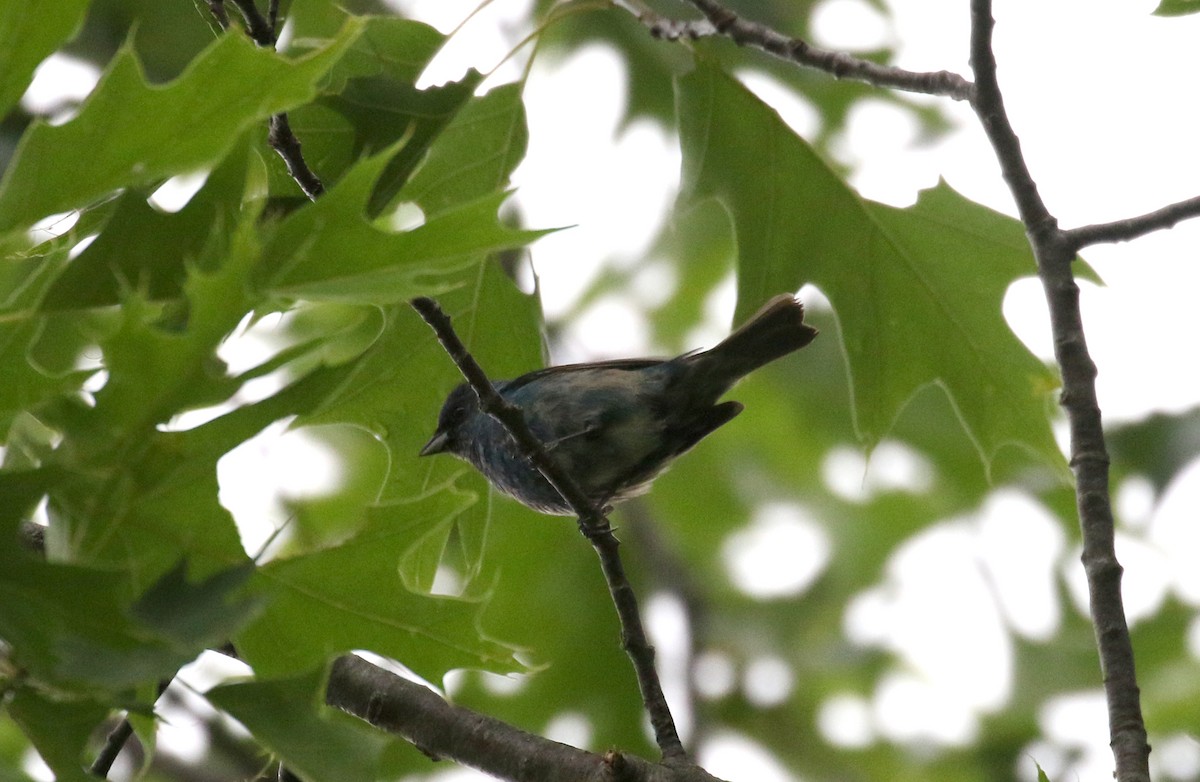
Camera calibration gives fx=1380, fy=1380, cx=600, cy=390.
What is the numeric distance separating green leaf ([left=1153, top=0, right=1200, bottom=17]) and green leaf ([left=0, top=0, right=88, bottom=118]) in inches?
86.0

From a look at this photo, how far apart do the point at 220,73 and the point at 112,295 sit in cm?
52

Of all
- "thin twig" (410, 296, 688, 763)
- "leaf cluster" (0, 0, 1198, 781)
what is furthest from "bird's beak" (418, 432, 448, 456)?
"thin twig" (410, 296, 688, 763)

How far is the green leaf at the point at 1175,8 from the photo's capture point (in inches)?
117

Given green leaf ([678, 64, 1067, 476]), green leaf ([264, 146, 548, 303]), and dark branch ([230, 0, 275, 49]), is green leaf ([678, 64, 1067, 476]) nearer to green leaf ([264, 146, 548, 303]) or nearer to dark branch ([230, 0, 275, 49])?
dark branch ([230, 0, 275, 49])

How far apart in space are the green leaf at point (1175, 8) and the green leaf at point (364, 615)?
75.8 inches

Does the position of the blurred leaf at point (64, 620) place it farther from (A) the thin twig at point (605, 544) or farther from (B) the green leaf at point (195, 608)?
(A) the thin twig at point (605, 544)

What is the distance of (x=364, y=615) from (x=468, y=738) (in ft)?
2.60

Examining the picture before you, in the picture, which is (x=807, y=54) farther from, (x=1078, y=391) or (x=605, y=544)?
(x=605, y=544)

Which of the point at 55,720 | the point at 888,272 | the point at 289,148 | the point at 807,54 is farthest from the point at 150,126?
the point at 888,272

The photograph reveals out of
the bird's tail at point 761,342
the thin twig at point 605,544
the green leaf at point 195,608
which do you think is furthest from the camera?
the bird's tail at point 761,342

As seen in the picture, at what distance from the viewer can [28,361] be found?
94.3 inches

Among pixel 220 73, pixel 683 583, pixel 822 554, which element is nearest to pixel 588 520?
pixel 220 73

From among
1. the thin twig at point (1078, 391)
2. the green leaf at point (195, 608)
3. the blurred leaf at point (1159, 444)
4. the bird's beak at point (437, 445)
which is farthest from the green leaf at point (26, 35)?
the blurred leaf at point (1159, 444)

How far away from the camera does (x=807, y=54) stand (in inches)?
148
